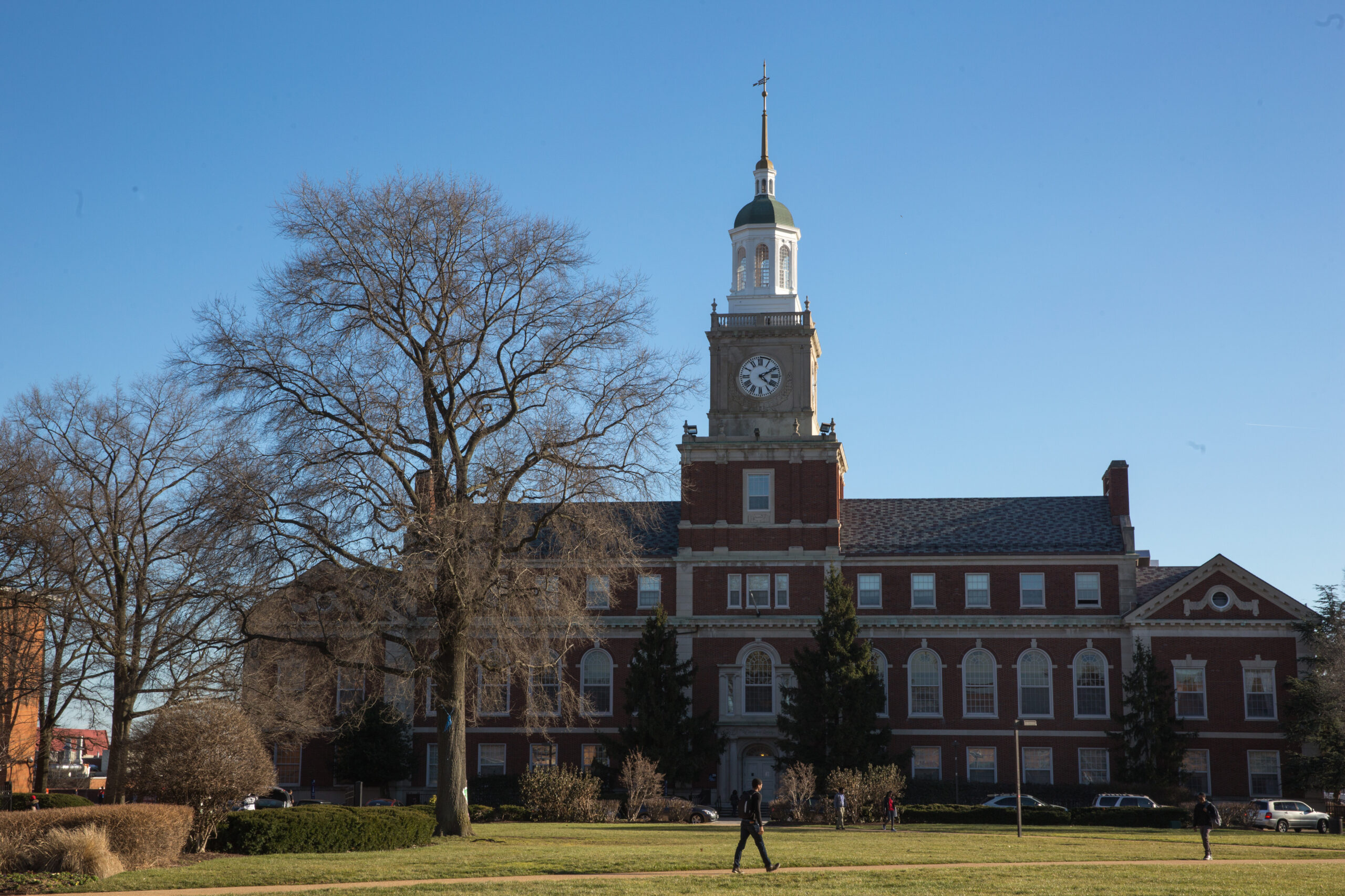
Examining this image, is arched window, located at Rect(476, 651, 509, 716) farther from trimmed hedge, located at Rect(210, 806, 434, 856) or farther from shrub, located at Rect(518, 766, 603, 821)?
shrub, located at Rect(518, 766, 603, 821)

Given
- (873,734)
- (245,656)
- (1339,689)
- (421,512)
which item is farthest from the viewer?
(873,734)

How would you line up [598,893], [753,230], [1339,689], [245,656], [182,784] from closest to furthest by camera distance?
[598,893]
[182,784]
[245,656]
[1339,689]
[753,230]

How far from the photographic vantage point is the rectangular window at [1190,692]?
59000 mm

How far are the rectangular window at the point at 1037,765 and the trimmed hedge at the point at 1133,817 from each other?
11.0m

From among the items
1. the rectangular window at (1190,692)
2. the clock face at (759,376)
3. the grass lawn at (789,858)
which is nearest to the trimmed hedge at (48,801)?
the grass lawn at (789,858)

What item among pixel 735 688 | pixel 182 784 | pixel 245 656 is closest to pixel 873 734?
pixel 735 688

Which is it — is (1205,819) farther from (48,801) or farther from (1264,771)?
(48,801)

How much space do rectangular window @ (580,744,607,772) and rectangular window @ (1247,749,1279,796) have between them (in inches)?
1095

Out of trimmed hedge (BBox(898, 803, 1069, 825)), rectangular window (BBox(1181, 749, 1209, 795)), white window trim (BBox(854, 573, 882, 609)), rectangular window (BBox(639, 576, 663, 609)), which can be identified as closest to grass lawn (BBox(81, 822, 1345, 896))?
trimmed hedge (BBox(898, 803, 1069, 825))

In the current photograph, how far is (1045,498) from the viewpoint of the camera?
216ft

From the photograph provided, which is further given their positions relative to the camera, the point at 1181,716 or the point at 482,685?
the point at 1181,716

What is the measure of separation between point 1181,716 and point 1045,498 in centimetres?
1214

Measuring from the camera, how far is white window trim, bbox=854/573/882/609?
62.3 m

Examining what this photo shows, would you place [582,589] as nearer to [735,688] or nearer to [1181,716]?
[735,688]
